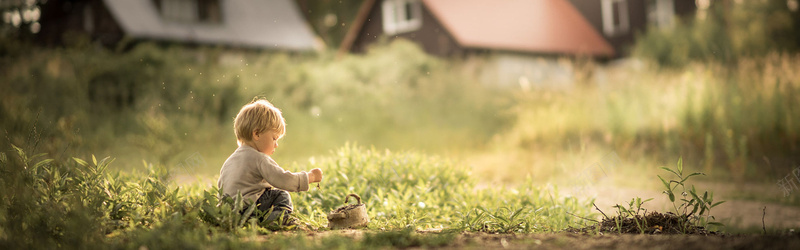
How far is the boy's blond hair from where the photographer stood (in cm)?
346

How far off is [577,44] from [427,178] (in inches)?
660

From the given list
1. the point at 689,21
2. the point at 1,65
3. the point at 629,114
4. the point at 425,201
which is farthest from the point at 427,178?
the point at 689,21

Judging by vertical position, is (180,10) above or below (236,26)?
above

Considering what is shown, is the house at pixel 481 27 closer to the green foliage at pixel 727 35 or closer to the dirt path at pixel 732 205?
the green foliage at pixel 727 35

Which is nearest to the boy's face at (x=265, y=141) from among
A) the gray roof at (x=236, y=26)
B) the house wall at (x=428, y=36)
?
the house wall at (x=428, y=36)

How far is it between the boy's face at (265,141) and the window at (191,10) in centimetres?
1549

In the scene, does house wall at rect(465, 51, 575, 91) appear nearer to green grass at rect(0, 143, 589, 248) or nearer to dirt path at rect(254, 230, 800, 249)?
green grass at rect(0, 143, 589, 248)

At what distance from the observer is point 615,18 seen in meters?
22.0

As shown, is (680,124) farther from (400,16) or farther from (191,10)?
(191,10)

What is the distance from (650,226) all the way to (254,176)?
2211 millimetres

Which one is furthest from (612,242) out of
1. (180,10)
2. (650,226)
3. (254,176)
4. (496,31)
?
(180,10)

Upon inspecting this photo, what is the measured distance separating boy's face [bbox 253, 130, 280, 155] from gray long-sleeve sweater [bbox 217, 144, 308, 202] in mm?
65

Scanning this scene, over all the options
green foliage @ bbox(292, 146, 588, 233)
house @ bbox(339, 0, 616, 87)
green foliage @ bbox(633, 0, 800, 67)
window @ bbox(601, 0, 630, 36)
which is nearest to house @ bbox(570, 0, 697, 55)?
window @ bbox(601, 0, 630, 36)

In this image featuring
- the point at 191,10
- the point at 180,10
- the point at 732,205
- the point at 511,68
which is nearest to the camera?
the point at 732,205
